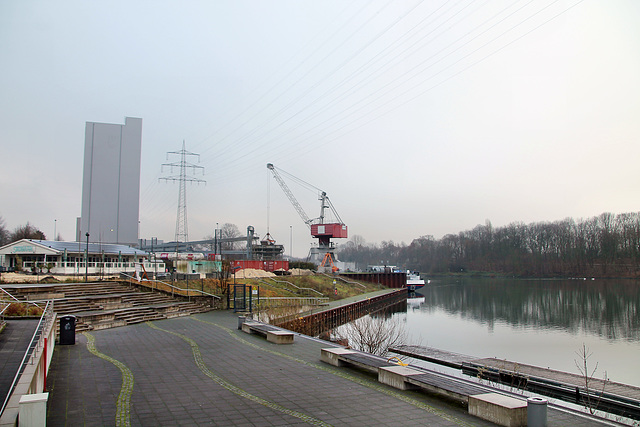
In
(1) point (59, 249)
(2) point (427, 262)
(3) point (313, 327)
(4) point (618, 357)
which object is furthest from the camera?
(2) point (427, 262)

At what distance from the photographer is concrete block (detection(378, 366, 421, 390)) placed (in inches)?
344

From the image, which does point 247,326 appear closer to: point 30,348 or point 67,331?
point 67,331

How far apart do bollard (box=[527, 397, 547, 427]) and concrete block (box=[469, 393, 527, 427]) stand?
156mm

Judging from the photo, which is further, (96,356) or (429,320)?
(429,320)

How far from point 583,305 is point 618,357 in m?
29.0

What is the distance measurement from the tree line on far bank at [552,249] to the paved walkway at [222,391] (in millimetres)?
118085

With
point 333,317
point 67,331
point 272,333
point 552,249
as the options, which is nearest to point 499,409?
point 272,333

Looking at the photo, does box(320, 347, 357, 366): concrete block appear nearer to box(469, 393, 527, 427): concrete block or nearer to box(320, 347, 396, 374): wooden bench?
box(320, 347, 396, 374): wooden bench

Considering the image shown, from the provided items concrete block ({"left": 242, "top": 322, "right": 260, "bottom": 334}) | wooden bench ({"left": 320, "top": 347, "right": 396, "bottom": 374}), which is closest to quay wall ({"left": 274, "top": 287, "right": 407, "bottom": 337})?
concrete block ({"left": 242, "top": 322, "right": 260, "bottom": 334})

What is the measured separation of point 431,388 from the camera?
8.18m

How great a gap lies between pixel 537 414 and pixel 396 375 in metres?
2.97

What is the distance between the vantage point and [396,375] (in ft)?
29.3

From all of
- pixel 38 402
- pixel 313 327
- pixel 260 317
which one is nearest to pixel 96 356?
pixel 38 402

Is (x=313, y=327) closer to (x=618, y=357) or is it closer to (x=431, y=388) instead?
(x=618, y=357)
